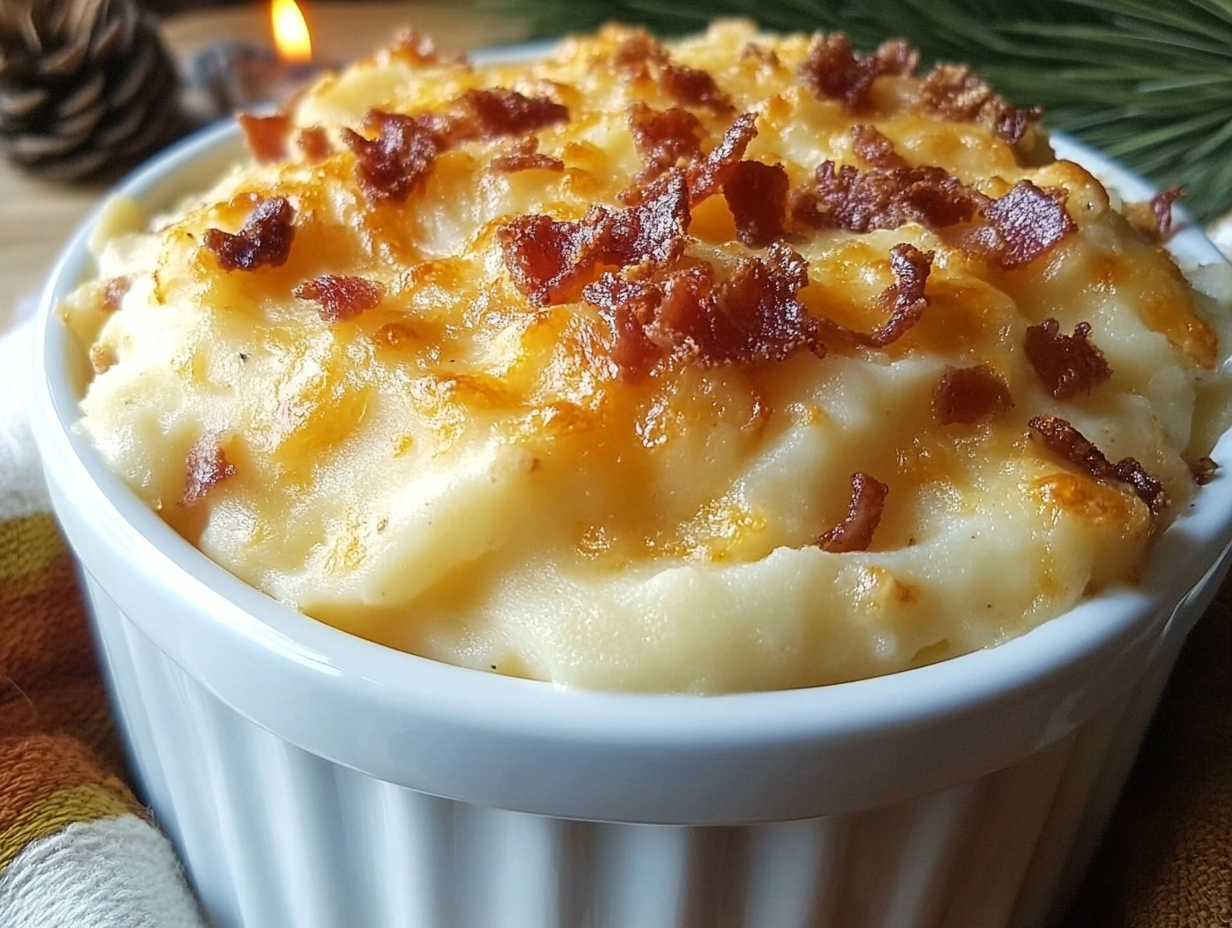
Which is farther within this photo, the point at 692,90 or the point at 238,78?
the point at 238,78

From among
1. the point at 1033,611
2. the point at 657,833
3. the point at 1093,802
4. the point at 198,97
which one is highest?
the point at 1033,611

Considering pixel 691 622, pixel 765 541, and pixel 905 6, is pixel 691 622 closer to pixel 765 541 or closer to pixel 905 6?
pixel 765 541

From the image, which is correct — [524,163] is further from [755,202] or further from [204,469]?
[204,469]

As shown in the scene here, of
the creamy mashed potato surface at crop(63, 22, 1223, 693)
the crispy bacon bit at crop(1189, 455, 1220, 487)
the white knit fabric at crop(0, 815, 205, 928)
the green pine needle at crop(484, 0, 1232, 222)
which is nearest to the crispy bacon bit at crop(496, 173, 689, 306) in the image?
the creamy mashed potato surface at crop(63, 22, 1223, 693)

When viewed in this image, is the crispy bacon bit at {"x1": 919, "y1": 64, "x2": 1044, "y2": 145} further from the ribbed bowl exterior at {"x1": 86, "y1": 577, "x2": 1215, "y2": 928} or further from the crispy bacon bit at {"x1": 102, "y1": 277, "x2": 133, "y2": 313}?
the crispy bacon bit at {"x1": 102, "y1": 277, "x2": 133, "y2": 313}

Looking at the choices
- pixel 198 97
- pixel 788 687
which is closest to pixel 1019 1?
pixel 788 687

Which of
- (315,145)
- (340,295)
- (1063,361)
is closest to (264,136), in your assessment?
(315,145)

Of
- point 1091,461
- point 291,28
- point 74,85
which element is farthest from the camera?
point 74,85
